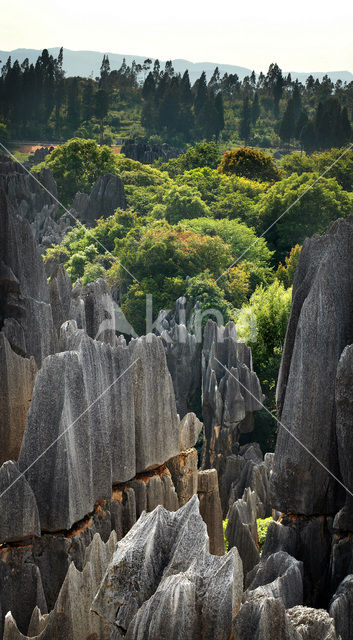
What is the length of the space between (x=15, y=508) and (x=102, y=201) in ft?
125

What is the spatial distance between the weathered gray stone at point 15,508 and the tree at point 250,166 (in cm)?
4315

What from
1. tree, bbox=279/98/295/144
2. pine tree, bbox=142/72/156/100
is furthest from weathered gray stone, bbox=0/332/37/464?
pine tree, bbox=142/72/156/100

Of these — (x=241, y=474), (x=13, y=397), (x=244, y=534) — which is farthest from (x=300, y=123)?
(x=13, y=397)

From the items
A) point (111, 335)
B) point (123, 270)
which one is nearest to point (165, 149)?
point (123, 270)

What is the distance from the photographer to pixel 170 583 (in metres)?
4.52

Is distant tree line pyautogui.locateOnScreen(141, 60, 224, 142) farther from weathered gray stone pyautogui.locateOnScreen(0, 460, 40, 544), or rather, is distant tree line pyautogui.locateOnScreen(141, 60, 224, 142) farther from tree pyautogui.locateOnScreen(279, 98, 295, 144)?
A: weathered gray stone pyautogui.locateOnScreen(0, 460, 40, 544)

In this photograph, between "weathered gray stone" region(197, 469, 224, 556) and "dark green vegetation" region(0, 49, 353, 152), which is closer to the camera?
"weathered gray stone" region(197, 469, 224, 556)

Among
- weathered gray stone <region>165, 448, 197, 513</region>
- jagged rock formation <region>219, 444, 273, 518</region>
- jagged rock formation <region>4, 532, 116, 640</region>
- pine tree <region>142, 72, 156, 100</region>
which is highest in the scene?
pine tree <region>142, 72, 156, 100</region>

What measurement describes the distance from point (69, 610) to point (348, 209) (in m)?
33.3

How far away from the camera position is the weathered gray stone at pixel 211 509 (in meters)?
10.5

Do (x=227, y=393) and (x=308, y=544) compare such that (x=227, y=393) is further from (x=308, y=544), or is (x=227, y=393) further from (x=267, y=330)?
(x=308, y=544)

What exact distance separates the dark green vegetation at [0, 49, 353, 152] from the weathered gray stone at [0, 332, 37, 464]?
1830 inches

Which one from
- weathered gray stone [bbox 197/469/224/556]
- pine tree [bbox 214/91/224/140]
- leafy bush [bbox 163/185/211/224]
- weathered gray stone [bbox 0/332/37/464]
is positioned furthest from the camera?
pine tree [bbox 214/91/224/140]

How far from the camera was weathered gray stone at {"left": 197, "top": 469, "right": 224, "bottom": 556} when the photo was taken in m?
10.5
